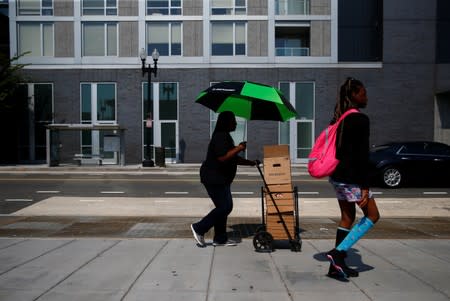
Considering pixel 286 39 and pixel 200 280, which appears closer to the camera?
pixel 200 280

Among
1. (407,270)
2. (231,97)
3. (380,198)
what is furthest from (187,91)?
(407,270)

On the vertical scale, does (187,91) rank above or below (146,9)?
below

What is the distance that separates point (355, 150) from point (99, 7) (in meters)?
27.8

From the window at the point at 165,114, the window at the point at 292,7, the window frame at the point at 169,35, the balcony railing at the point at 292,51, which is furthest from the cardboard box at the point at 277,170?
the window at the point at 292,7

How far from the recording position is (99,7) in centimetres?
2883

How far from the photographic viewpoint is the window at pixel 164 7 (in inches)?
1127

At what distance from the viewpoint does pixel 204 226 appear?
19.5 ft

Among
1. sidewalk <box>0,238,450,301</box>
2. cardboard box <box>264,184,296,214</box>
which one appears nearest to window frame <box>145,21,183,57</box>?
sidewalk <box>0,238,450,301</box>

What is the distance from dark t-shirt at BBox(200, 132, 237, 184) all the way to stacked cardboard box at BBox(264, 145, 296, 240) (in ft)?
1.58

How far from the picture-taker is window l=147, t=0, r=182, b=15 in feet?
93.9

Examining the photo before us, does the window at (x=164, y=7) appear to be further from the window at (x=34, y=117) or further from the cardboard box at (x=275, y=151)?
the cardboard box at (x=275, y=151)

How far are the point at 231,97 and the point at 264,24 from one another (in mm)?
23500

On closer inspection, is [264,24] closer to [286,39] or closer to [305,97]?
[286,39]

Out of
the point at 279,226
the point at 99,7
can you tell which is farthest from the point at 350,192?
the point at 99,7
